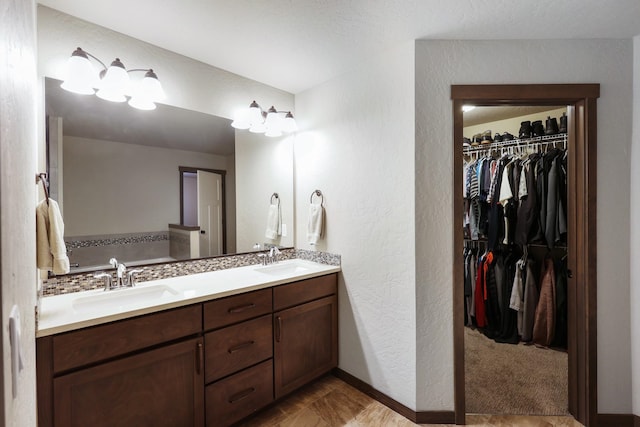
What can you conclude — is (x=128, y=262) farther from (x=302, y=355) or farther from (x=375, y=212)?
(x=375, y=212)

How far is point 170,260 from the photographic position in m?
1.90

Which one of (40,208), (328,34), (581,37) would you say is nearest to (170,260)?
(40,208)

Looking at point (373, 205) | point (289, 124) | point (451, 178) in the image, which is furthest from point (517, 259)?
point (289, 124)

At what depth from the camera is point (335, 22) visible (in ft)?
5.17

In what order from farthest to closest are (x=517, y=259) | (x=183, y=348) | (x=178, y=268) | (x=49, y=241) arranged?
(x=517, y=259)
(x=178, y=268)
(x=183, y=348)
(x=49, y=241)

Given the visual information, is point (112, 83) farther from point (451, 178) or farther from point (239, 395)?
point (451, 178)

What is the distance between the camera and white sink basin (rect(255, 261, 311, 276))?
2.17 m

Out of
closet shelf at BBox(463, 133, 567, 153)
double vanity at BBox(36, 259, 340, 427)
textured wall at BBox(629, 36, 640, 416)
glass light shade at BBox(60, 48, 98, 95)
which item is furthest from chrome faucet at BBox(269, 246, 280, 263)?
closet shelf at BBox(463, 133, 567, 153)

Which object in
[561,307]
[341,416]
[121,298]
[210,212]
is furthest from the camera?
[561,307]

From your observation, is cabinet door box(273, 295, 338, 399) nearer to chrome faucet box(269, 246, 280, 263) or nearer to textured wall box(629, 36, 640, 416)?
chrome faucet box(269, 246, 280, 263)

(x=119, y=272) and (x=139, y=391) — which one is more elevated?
(x=119, y=272)

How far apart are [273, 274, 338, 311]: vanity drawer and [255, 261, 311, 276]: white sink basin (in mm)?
131

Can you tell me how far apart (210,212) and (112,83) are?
95cm

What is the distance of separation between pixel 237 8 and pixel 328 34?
0.51 meters
